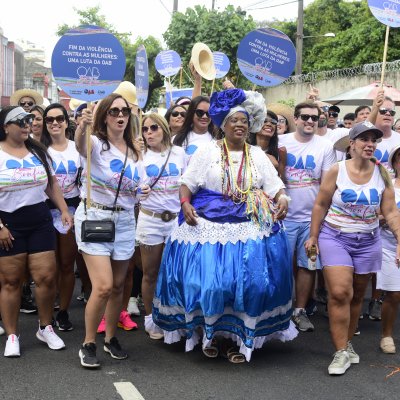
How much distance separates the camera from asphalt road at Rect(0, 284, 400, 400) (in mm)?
5062

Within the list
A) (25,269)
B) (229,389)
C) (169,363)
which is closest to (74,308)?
(25,269)

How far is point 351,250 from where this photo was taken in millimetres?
5824

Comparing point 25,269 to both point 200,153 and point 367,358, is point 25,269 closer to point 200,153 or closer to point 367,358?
point 200,153

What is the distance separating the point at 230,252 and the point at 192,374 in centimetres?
93

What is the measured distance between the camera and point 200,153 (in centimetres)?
595

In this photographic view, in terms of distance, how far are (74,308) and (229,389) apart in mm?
2919

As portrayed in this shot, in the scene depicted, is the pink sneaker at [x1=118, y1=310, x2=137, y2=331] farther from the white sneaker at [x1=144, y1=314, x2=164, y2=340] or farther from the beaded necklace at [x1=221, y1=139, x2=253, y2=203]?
the beaded necklace at [x1=221, y1=139, x2=253, y2=203]

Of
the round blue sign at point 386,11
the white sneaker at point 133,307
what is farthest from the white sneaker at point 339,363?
the round blue sign at point 386,11

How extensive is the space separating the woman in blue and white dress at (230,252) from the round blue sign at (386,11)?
2.24 metres

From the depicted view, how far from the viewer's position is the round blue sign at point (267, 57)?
8.22 m

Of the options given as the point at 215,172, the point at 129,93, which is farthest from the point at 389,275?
the point at 129,93

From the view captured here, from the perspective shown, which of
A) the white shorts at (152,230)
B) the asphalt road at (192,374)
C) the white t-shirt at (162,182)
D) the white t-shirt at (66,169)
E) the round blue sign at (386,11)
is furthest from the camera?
the round blue sign at (386,11)

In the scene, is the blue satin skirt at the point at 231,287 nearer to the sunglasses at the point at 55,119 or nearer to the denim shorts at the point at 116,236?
the denim shorts at the point at 116,236

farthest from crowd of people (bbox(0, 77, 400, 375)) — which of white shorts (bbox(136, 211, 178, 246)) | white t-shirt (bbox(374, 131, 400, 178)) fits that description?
white t-shirt (bbox(374, 131, 400, 178))
